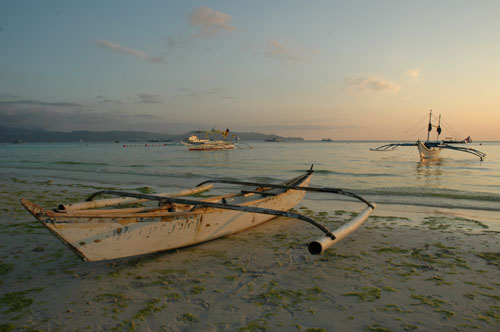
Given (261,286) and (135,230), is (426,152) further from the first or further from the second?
(135,230)

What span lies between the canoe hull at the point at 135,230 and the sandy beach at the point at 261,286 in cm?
33

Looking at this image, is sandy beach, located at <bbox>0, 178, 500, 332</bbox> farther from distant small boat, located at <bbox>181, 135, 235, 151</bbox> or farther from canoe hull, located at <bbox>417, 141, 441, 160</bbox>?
distant small boat, located at <bbox>181, 135, 235, 151</bbox>

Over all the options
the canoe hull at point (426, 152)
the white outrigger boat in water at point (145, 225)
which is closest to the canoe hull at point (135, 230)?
the white outrigger boat in water at point (145, 225)

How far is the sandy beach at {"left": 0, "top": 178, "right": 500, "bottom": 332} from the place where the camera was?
128 inches

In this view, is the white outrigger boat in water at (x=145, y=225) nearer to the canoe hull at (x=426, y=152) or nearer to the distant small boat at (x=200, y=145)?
the canoe hull at (x=426, y=152)

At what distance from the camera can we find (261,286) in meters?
4.10

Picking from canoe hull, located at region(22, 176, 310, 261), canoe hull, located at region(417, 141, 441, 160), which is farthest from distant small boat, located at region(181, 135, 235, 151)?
canoe hull, located at region(22, 176, 310, 261)

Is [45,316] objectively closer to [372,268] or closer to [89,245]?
[89,245]

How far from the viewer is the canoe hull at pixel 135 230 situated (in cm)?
357

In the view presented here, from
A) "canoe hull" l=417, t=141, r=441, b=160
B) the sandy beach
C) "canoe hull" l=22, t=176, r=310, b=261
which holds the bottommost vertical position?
the sandy beach

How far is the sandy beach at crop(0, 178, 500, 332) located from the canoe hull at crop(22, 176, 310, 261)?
1.09 ft

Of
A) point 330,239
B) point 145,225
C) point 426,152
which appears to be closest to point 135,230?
point 145,225

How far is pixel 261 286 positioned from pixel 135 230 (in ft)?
6.32

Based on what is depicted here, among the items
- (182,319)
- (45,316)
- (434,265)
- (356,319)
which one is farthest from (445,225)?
(45,316)
